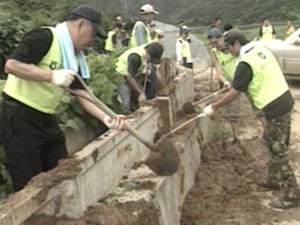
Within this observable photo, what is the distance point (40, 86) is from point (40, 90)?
35 mm

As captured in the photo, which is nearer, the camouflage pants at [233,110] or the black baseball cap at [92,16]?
the black baseball cap at [92,16]

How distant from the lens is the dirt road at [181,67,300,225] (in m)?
6.32

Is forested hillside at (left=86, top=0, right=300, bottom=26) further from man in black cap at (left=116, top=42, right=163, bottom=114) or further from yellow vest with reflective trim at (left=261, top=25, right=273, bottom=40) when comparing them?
man in black cap at (left=116, top=42, right=163, bottom=114)

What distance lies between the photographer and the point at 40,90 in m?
4.74

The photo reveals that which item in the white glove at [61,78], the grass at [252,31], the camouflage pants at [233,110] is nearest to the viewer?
the white glove at [61,78]

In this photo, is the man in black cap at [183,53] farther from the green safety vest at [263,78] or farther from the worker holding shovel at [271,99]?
the green safety vest at [263,78]

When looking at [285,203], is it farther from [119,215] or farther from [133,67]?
[133,67]

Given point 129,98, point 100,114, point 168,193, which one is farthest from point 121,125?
point 129,98

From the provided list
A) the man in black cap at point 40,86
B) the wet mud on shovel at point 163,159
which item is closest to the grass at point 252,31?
the wet mud on shovel at point 163,159

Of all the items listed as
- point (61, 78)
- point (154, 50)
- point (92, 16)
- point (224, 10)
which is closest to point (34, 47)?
point (61, 78)

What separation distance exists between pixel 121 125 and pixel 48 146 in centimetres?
61

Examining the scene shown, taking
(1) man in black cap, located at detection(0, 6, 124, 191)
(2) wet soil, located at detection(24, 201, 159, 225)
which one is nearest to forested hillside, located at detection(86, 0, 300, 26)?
(2) wet soil, located at detection(24, 201, 159, 225)

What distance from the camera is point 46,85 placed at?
4.72m

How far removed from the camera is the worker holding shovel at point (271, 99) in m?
6.56
